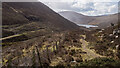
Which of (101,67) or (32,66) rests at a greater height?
(101,67)

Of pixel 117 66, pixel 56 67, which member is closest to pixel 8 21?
pixel 56 67

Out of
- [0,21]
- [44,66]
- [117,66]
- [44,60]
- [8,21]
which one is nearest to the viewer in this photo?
[117,66]

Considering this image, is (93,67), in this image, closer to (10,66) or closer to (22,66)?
(22,66)

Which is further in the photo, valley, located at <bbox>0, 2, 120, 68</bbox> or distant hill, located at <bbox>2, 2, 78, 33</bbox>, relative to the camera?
distant hill, located at <bbox>2, 2, 78, 33</bbox>

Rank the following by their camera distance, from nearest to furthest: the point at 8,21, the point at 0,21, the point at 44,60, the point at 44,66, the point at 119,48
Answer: the point at 44,66
the point at 44,60
the point at 119,48
the point at 0,21
the point at 8,21

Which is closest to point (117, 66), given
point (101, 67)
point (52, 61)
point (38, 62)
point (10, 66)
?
point (101, 67)

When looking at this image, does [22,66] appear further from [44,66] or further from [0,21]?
[0,21]

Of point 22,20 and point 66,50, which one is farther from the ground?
point 66,50

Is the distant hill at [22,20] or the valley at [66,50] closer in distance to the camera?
the valley at [66,50]

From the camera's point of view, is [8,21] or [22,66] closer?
[22,66]

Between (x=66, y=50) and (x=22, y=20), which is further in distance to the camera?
(x=22, y=20)
